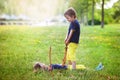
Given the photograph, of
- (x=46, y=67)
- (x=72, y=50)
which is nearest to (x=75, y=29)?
(x=72, y=50)

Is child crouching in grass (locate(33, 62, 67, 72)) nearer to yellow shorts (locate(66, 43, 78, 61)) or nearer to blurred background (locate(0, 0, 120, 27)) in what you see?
yellow shorts (locate(66, 43, 78, 61))

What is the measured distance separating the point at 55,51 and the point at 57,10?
16.8 inches

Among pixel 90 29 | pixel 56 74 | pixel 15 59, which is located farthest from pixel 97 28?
pixel 15 59

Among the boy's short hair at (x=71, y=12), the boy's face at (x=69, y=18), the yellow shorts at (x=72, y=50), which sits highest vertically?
the boy's short hair at (x=71, y=12)

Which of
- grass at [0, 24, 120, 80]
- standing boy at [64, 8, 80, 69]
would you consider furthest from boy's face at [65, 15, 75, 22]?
grass at [0, 24, 120, 80]

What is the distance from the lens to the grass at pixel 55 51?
3945 mm

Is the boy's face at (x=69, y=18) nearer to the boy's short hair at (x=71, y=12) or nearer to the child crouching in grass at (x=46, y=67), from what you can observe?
the boy's short hair at (x=71, y=12)

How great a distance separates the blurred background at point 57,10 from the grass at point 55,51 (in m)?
0.08

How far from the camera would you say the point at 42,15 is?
13.4ft

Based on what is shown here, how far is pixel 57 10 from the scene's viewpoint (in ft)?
13.3

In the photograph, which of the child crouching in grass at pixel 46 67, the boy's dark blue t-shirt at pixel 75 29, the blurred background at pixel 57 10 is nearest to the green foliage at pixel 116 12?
the blurred background at pixel 57 10

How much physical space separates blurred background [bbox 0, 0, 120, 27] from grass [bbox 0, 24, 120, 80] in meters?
0.08

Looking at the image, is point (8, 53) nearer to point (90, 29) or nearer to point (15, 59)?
point (15, 59)

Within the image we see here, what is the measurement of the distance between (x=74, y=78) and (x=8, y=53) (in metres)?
0.75
